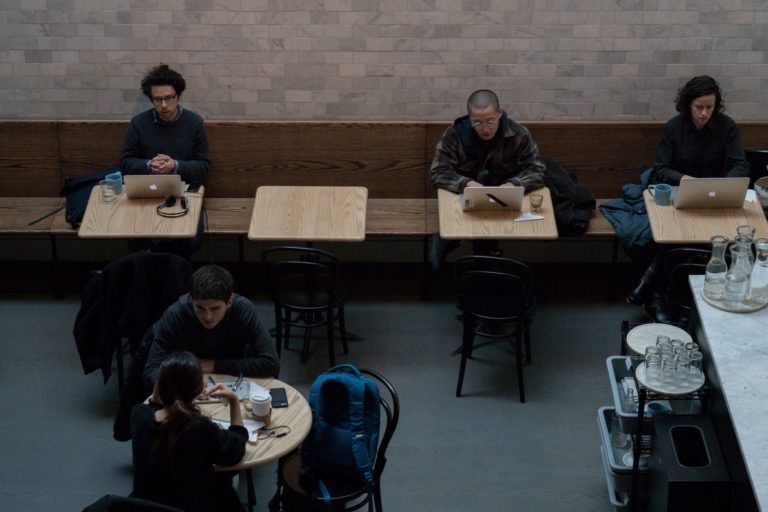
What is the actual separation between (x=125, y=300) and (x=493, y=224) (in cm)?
222

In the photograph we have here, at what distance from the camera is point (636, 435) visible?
15.8 ft

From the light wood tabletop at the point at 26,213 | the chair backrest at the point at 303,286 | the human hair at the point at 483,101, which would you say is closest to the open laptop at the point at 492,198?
the human hair at the point at 483,101

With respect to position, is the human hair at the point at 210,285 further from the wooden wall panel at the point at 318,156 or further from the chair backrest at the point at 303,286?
Result: the wooden wall panel at the point at 318,156

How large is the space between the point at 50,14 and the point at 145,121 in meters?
1.21

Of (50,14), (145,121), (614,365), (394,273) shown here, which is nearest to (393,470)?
(614,365)

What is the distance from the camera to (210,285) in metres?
4.92

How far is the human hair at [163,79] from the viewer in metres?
7.00

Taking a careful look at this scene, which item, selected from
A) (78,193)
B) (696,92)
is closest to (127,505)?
(78,193)

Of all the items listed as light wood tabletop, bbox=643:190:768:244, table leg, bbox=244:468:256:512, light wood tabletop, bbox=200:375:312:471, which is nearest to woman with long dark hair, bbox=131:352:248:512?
light wood tabletop, bbox=200:375:312:471

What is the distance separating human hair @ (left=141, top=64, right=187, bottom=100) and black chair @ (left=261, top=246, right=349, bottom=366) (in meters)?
1.44

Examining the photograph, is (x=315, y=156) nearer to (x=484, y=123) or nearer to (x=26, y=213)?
(x=484, y=123)

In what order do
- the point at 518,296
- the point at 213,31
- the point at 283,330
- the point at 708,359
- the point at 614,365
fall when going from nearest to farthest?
the point at 708,359 < the point at 614,365 < the point at 518,296 < the point at 283,330 < the point at 213,31

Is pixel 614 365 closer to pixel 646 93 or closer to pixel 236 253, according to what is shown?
pixel 646 93

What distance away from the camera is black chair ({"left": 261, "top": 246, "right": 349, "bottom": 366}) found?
6.24 meters
